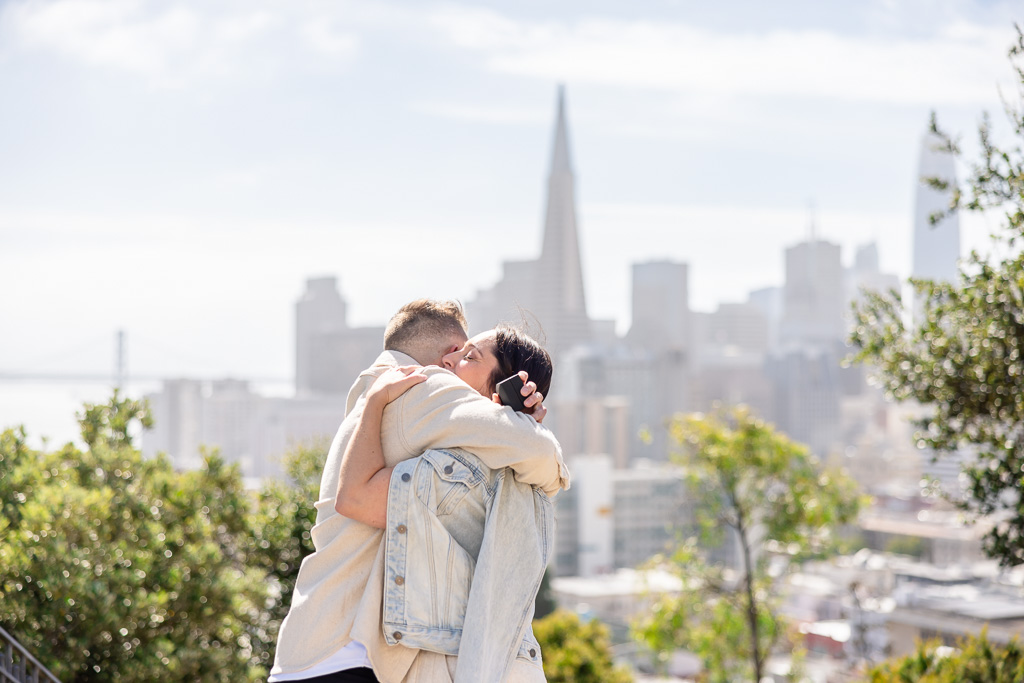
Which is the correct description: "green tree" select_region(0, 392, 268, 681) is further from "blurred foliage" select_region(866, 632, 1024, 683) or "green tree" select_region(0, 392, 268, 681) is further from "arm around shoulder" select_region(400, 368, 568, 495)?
"blurred foliage" select_region(866, 632, 1024, 683)

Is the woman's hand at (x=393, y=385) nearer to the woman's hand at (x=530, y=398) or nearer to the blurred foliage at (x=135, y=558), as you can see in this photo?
the woman's hand at (x=530, y=398)

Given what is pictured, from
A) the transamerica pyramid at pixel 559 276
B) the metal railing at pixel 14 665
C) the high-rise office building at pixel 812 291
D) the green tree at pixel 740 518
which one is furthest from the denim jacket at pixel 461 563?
the high-rise office building at pixel 812 291

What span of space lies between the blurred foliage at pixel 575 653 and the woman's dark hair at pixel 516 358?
911 centimetres

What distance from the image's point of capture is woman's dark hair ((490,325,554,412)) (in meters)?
1.99

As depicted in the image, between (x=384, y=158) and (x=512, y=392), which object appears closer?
(x=512, y=392)

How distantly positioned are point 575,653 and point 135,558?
757 centimetres

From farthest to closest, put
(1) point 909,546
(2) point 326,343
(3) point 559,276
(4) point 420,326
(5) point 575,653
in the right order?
1. (3) point 559,276
2. (2) point 326,343
3. (1) point 909,546
4. (5) point 575,653
5. (4) point 420,326

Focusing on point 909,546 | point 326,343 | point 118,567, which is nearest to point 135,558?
point 118,567

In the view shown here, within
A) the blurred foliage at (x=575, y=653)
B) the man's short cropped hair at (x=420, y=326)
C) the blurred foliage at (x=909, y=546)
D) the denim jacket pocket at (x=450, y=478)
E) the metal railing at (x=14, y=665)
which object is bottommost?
the blurred foliage at (x=909, y=546)

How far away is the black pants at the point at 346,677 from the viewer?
5.82 ft

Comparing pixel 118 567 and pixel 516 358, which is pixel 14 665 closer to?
pixel 118 567

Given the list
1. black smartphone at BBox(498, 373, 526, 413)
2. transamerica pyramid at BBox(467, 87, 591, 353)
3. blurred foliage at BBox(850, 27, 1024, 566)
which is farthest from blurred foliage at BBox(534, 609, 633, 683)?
transamerica pyramid at BBox(467, 87, 591, 353)

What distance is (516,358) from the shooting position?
78.6 inches

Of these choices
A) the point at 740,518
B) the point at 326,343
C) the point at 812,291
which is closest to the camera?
the point at 740,518
